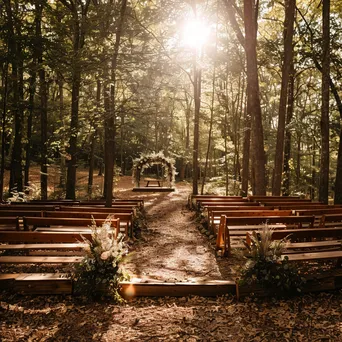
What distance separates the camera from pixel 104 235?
4.56 m

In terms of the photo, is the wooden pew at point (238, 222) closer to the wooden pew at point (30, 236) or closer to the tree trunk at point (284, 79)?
the wooden pew at point (30, 236)

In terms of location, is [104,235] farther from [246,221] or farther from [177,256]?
[246,221]

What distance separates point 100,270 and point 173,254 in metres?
3.04

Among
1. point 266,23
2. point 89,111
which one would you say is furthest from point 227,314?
point 266,23

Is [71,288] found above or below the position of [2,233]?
below

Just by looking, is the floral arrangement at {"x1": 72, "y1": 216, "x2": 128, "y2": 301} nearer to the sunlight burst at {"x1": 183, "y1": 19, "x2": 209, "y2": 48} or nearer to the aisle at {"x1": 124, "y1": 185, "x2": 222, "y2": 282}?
the aisle at {"x1": 124, "y1": 185, "x2": 222, "y2": 282}

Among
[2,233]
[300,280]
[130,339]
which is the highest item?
[2,233]

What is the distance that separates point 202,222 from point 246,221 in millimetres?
3742

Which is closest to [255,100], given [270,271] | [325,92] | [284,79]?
[284,79]

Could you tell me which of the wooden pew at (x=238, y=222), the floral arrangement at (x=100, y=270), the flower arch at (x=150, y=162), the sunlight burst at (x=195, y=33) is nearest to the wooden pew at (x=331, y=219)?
the wooden pew at (x=238, y=222)

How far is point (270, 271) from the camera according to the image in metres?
4.44

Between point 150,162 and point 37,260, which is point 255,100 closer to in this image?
point 37,260

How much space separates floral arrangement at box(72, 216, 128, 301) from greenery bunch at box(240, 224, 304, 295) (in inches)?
76.1

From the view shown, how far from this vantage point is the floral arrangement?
14.2ft
